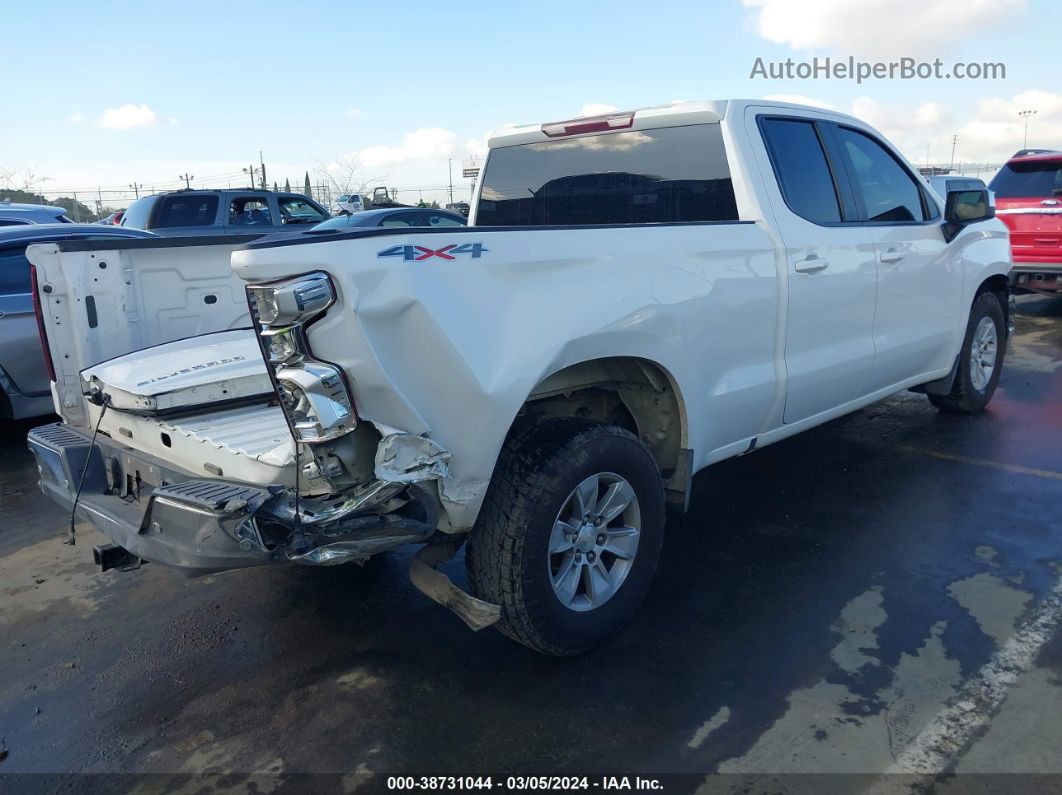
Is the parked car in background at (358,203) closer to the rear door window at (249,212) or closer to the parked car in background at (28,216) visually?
the rear door window at (249,212)

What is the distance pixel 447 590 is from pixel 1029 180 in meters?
10.8

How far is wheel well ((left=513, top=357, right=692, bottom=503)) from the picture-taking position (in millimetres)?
3301

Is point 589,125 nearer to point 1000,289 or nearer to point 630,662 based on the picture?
point 630,662

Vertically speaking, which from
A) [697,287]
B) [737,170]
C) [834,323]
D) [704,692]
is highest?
[737,170]

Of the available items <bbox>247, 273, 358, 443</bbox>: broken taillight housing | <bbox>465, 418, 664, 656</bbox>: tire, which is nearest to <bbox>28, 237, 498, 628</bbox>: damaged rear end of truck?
<bbox>247, 273, 358, 443</bbox>: broken taillight housing

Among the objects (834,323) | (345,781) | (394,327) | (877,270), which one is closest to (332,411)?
(394,327)

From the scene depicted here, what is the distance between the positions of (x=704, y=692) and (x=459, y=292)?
5.48 feet

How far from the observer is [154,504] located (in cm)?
266

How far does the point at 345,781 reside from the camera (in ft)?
8.53

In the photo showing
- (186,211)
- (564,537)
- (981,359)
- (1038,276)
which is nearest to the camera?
(564,537)

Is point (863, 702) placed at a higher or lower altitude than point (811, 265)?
lower

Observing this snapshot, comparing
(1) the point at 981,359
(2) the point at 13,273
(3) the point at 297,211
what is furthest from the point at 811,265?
(3) the point at 297,211

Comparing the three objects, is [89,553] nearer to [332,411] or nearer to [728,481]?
[332,411]

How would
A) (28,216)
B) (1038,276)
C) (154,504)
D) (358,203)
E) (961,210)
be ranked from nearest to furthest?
(154,504) < (961,210) < (1038,276) < (28,216) < (358,203)
